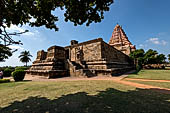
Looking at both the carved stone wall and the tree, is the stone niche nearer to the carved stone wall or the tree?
the carved stone wall

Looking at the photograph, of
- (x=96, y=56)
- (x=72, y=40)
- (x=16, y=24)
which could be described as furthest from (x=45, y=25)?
(x=72, y=40)

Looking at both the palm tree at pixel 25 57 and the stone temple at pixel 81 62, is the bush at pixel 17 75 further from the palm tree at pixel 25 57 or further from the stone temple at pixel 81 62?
the palm tree at pixel 25 57

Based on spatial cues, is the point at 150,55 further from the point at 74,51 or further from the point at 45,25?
the point at 45,25

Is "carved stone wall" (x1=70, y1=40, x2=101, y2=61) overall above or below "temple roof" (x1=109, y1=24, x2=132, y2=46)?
below

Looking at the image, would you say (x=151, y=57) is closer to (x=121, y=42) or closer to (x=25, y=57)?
(x=121, y=42)

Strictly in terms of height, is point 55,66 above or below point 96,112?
above

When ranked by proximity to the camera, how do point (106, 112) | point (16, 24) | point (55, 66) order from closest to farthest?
point (106, 112) → point (16, 24) → point (55, 66)

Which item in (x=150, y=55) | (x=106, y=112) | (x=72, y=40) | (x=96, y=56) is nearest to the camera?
(x=106, y=112)

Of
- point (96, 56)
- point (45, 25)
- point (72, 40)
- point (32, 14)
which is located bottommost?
point (96, 56)

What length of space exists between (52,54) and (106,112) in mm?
14096

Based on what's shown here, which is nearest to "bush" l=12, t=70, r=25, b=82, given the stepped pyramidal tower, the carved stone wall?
the carved stone wall

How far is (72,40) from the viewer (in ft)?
66.5

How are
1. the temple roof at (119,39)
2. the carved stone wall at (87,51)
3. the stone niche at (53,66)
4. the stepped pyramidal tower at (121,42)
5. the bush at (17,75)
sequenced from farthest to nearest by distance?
the temple roof at (119,39) < the stepped pyramidal tower at (121,42) < the carved stone wall at (87,51) < the stone niche at (53,66) < the bush at (17,75)

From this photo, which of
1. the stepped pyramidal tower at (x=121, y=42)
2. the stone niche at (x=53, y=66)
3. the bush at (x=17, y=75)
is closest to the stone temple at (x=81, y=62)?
the stone niche at (x=53, y=66)
